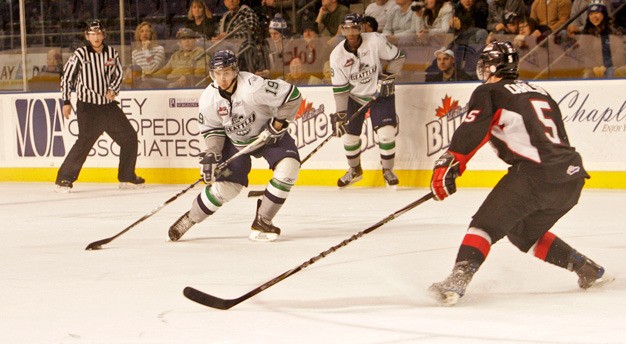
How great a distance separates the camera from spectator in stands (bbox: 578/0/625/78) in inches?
342

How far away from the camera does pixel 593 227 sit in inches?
265

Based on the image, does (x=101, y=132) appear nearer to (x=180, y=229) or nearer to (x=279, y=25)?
(x=279, y=25)

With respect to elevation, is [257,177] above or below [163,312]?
below

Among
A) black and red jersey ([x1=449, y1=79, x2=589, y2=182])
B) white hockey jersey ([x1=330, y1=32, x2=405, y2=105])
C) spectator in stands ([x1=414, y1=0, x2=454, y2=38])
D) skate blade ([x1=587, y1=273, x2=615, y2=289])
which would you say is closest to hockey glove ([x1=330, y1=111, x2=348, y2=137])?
white hockey jersey ([x1=330, y1=32, x2=405, y2=105])

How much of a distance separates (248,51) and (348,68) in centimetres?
151

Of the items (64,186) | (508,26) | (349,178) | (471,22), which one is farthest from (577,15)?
(64,186)

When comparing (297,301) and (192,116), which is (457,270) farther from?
(192,116)

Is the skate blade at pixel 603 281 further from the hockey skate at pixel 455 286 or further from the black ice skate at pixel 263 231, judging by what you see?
the black ice skate at pixel 263 231

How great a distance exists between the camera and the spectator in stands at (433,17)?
31.1 ft

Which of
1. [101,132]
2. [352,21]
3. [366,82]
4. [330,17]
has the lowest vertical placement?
[101,132]

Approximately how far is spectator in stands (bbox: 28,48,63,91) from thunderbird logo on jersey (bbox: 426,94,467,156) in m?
3.71

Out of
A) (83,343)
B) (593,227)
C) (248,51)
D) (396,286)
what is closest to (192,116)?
(248,51)

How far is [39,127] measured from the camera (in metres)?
10.9

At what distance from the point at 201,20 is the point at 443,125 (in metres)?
2.80
